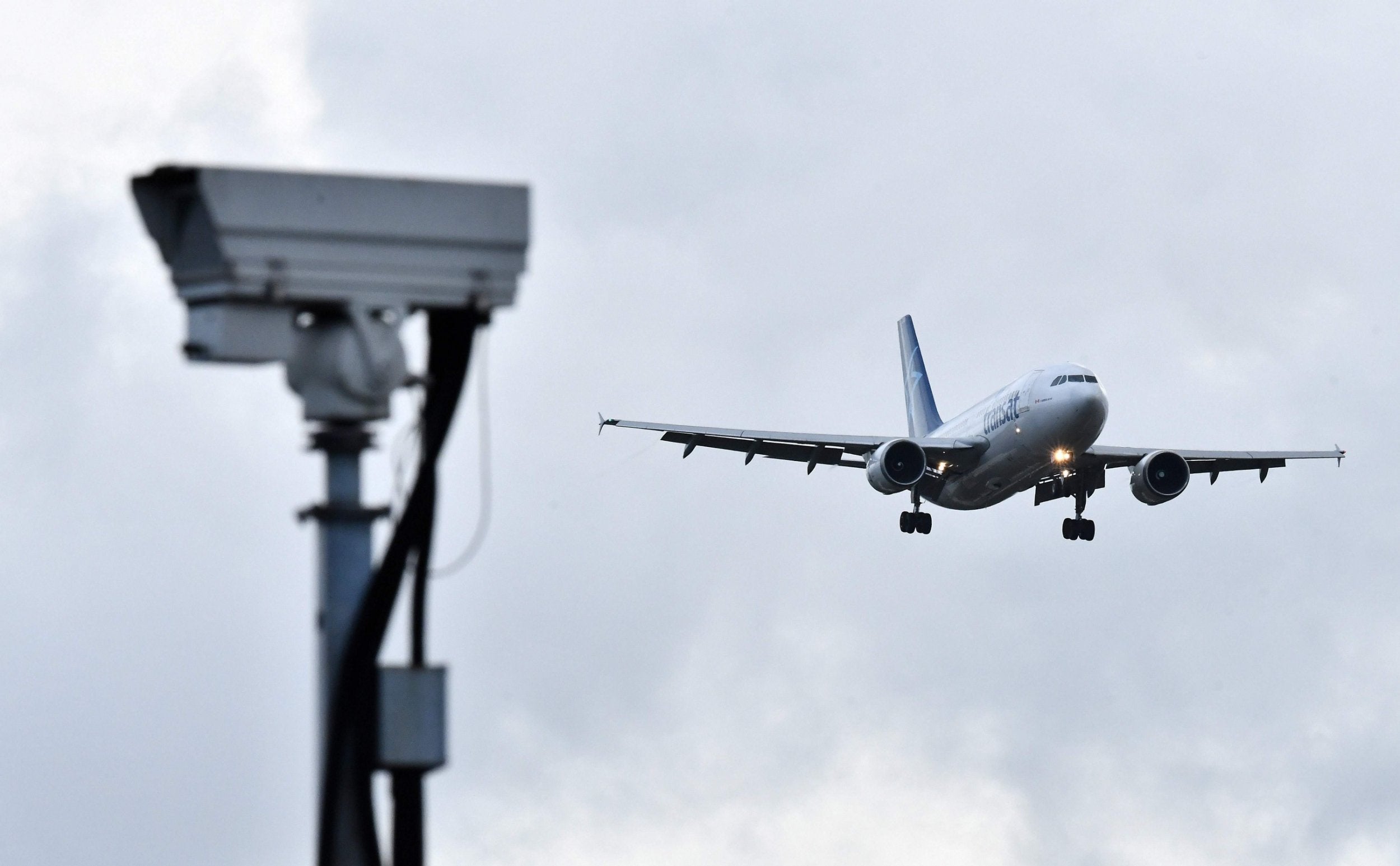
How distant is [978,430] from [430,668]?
145 feet

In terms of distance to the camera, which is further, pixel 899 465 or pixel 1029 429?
pixel 899 465

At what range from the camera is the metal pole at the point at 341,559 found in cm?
1133

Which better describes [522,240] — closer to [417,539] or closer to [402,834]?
[417,539]

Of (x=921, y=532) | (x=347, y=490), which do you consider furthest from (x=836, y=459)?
(x=347, y=490)

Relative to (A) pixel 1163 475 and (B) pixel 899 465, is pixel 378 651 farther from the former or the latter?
(A) pixel 1163 475

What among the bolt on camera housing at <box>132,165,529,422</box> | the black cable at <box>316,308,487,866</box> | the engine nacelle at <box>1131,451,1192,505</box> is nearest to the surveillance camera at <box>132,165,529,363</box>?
the bolt on camera housing at <box>132,165,529,422</box>

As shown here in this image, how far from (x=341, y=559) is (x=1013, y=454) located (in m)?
40.9

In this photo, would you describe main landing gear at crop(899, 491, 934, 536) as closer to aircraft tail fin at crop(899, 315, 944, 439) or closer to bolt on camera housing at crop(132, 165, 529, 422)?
aircraft tail fin at crop(899, 315, 944, 439)

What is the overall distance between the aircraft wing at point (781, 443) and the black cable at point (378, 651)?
43836 millimetres

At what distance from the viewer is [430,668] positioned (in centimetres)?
1122

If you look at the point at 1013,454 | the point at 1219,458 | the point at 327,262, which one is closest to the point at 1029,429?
the point at 1013,454

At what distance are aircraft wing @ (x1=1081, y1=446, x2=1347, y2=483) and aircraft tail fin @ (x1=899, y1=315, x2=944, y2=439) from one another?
10667mm

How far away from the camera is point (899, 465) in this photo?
54031mm

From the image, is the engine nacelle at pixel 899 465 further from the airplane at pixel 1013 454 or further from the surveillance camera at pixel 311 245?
the surveillance camera at pixel 311 245
